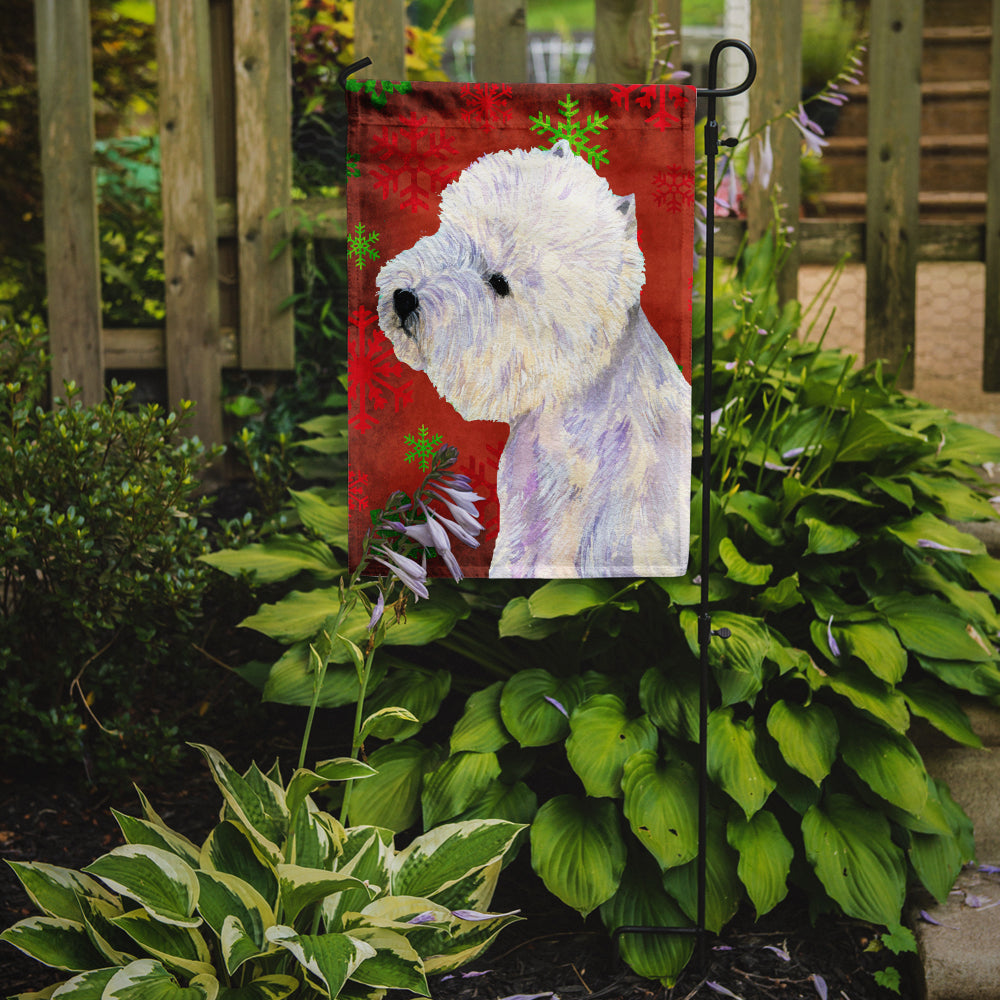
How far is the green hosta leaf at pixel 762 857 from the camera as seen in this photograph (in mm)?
1871

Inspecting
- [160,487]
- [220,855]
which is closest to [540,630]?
[220,855]

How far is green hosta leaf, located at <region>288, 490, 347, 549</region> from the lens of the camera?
2473 millimetres

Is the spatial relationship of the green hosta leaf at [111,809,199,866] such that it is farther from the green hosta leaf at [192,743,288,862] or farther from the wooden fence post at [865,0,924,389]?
the wooden fence post at [865,0,924,389]

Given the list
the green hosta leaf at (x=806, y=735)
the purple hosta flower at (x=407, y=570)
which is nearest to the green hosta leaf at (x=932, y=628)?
the green hosta leaf at (x=806, y=735)

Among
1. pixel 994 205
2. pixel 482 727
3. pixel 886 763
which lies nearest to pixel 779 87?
pixel 994 205

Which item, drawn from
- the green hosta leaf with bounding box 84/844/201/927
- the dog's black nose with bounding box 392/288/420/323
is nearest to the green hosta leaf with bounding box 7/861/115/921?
the green hosta leaf with bounding box 84/844/201/927

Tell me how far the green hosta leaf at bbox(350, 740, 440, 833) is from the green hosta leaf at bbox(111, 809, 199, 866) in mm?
398

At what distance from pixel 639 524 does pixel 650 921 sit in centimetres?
78

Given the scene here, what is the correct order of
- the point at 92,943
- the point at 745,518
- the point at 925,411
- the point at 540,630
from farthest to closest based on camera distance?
the point at 925,411 < the point at 745,518 < the point at 540,630 < the point at 92,943

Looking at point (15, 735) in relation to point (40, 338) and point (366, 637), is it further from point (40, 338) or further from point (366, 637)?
point (40, 338)

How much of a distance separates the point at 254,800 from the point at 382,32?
8.14 ft

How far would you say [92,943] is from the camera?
1.60 m

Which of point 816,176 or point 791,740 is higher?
point 816,176

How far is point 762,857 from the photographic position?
1.91 meters
